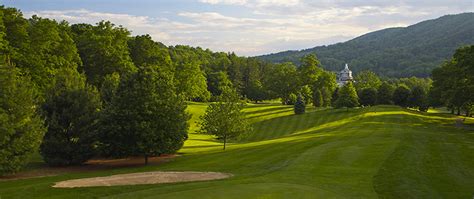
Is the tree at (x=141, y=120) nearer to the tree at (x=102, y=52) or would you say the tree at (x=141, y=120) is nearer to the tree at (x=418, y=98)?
the tree at (x=102, y=52)

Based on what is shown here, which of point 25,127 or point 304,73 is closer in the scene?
point 25,127

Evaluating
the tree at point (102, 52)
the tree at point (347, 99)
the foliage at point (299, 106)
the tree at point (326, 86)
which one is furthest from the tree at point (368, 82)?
the tree at point (102, 52)

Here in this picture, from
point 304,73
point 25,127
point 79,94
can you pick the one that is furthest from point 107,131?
point 304,73

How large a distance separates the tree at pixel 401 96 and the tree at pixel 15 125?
84769 millimetres

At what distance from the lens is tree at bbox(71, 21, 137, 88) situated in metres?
61.6

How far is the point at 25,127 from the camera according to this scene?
94.6 feet

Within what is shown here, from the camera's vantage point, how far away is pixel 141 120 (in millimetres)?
33156

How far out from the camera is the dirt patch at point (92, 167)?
29.5 m

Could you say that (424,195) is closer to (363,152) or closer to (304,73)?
(363,152)

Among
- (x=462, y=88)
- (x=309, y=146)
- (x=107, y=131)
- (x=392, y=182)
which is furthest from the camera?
(x=462, y=88)

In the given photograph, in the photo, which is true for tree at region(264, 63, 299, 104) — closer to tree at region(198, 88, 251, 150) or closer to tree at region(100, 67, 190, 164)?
tree at region(198, 88, 251, 150)

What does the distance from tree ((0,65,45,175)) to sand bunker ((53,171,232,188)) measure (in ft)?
17.5

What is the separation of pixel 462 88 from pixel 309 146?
2859 centimetres

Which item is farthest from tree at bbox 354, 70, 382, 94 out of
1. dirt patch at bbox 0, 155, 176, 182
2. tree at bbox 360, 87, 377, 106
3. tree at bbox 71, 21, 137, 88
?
dirt patch at bbox 0, 155, 176, 182
